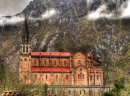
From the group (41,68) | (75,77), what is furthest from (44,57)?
(75,77)

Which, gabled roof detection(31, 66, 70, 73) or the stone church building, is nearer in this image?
the stone church building

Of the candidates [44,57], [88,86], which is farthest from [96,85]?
[44,57]

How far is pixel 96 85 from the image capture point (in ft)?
541

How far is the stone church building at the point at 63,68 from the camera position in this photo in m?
164

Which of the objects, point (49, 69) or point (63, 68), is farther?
point (63, 68)

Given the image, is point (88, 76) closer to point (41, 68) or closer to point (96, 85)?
point (96, 85)

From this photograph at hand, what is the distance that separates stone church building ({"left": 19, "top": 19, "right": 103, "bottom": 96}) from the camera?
16362cm

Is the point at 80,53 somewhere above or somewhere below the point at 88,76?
above

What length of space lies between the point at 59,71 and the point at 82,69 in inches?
404

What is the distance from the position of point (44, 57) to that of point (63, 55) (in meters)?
8.85

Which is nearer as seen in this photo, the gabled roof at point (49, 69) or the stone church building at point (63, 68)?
the stone church building at point (63, 68)

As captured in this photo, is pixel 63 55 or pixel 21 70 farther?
pixel 63 55

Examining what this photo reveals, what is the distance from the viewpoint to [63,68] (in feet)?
559

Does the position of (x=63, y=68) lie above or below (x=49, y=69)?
above
